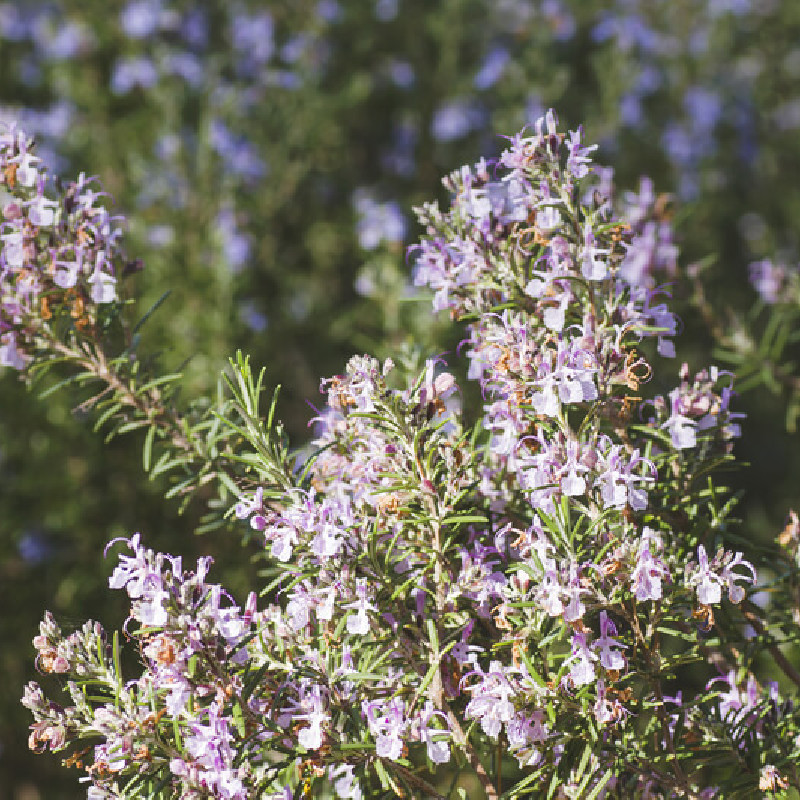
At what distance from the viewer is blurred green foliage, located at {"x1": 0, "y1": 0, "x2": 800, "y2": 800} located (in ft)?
8.25

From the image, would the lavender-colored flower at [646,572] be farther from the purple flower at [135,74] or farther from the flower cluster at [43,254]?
the purple flower at [135,74]

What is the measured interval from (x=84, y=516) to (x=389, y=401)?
1889 mm

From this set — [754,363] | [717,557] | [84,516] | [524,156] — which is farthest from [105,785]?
[84,516]

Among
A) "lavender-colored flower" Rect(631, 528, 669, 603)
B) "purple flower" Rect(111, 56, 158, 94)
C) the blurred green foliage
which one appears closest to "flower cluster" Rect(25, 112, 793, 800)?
"lavender-colored flower" Rect(631, 528, 669, 603)

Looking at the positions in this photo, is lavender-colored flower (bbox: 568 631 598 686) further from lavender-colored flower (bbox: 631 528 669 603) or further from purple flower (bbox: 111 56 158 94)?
purple flower (bbox: 111 56 158 94)

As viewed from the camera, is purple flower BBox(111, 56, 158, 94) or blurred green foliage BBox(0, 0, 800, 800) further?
purple flower BBox(111, 56, 158, 94)

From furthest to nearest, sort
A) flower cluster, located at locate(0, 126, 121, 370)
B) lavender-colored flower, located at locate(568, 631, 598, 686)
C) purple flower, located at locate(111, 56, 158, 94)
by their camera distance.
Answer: purple flower, located at locate(111, 56, 158, 94)
flower cluster, located at locate(0, 126, 121, 370)
lavender-colored flower, located at locate(568, 631, 598, 686)

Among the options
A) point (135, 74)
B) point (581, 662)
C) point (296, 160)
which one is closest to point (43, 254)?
point (581, 662)

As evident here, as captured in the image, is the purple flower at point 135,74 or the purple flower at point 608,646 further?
the purple flower at point 135,74

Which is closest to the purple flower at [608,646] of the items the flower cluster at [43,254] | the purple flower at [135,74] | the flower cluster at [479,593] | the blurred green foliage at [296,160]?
the flower cluster at [479,593]

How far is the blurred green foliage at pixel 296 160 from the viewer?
2514 mm

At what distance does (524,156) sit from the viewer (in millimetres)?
907

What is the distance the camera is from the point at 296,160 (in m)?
3.14

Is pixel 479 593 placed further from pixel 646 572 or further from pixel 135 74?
pixel 135 74
